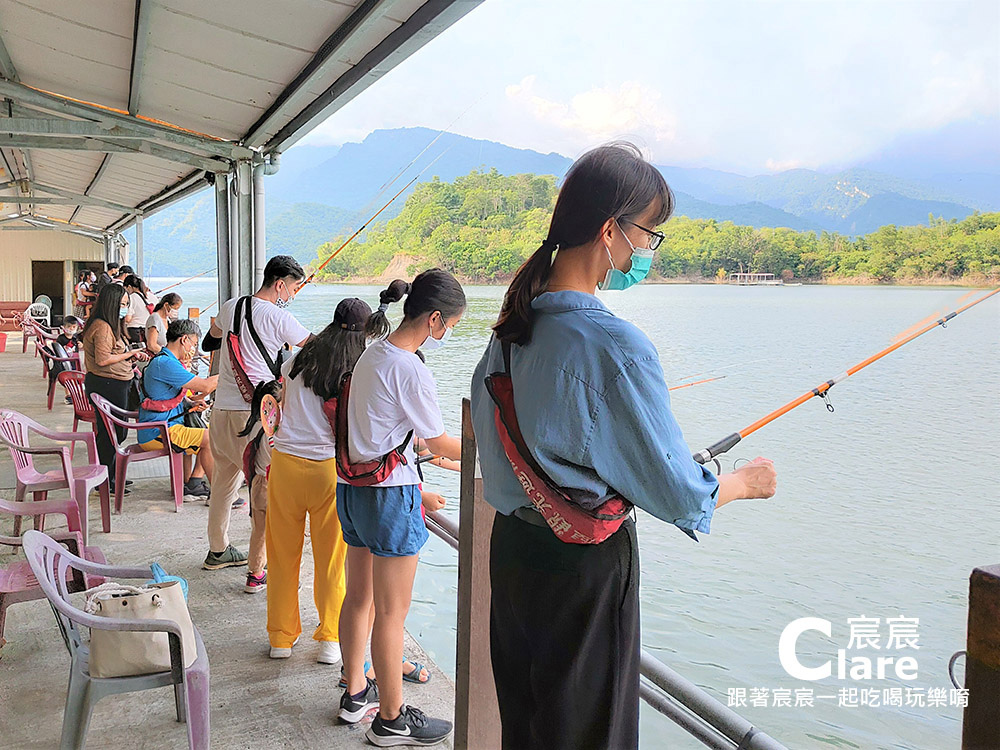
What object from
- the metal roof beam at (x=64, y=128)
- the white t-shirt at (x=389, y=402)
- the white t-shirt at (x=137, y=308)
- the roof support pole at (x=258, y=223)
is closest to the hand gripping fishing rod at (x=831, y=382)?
the white t-shirt at (x=389, y=402)

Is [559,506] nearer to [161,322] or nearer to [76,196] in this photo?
[161,322]

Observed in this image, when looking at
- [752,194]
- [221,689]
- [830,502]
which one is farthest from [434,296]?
[830,502]

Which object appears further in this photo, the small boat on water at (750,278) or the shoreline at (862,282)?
the small boat on water at (750,278)

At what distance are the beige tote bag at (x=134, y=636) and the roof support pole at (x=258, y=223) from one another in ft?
12.0

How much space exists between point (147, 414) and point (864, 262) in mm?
4057

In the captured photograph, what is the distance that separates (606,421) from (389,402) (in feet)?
3.36

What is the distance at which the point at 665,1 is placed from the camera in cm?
1733

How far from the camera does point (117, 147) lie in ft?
20.0

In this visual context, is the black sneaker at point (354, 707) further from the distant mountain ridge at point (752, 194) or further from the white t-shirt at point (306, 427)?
the distant mountain ridge at point (752, 194)

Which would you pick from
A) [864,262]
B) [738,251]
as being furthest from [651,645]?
[864,262]

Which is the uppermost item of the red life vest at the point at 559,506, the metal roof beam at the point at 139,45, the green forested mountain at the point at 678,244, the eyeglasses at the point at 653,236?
the metal roof beam at the point at 139,45

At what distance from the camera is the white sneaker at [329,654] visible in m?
2.65

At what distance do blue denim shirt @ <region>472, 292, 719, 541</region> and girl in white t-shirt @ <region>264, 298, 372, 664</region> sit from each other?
134 centimetres

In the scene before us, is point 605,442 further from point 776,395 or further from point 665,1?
point 665,1
